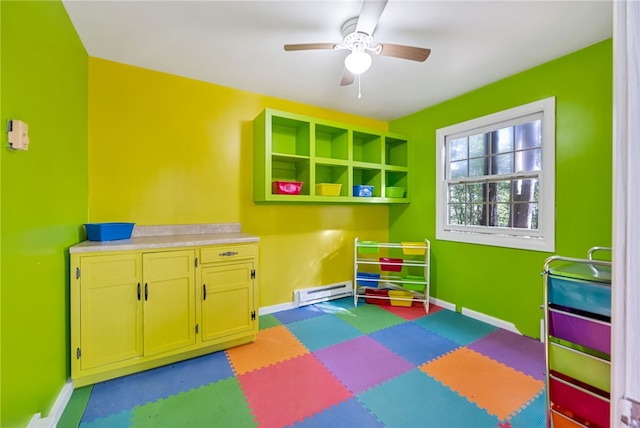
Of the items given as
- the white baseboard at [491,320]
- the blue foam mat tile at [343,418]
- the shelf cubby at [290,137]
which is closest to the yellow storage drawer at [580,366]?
the blue foam mat tile at [343,418]

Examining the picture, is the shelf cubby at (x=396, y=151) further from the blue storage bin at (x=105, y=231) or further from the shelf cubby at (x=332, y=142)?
the blue storage bin at (x=105, y=231)

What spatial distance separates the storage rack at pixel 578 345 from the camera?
3.80ft

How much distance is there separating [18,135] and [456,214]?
3.60 meters

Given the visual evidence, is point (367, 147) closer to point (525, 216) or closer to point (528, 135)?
point (528, 135)

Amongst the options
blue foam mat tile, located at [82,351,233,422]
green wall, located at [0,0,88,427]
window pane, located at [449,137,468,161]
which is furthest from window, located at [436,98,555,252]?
green wall, located at [0,0,88,427]

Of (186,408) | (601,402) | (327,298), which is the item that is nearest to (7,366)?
(186,408)

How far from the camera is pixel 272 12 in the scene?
1759mm

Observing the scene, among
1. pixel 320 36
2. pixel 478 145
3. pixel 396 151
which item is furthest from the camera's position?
pixel 396 151

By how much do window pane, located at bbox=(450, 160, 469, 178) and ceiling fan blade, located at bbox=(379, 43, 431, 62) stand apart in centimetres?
167

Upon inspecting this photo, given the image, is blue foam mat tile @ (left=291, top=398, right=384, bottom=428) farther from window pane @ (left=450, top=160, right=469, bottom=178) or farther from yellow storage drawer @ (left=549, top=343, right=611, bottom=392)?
window pane @ (left=450, top=160, right=469, bottom=178)

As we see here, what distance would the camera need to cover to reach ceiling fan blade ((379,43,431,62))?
1.75m

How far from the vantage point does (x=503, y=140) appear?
2.75m

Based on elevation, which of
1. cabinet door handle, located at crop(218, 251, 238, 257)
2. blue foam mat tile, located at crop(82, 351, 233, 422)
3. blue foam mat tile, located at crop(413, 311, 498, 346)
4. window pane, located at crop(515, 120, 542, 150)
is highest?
window pane, located at crop(515, 120, 542, 150)

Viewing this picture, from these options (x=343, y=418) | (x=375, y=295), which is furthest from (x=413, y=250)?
(x=343, y=418)
